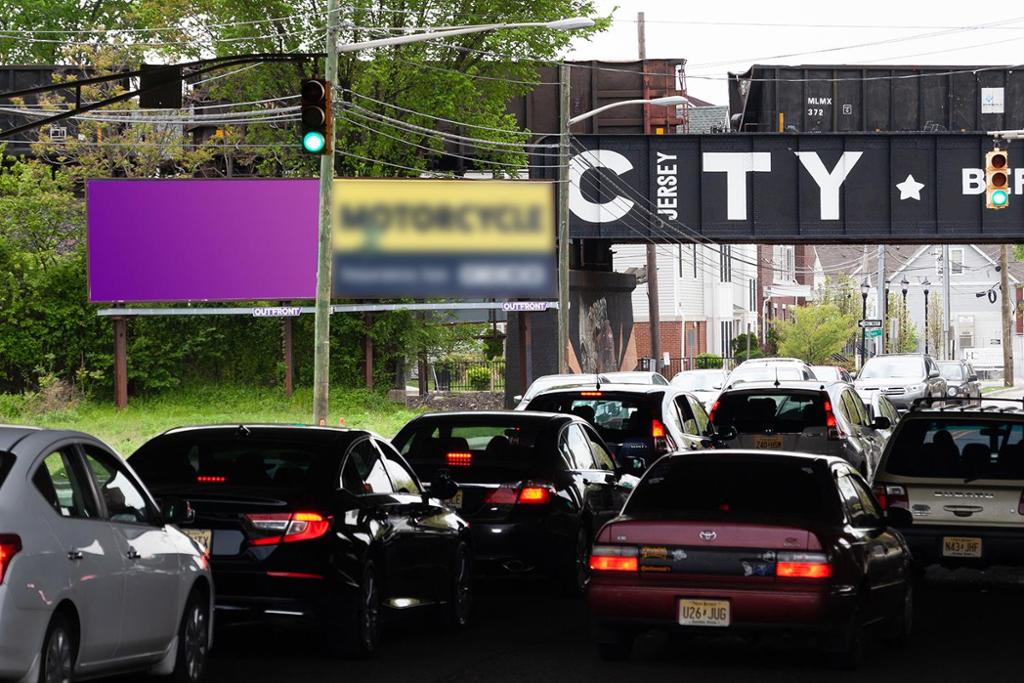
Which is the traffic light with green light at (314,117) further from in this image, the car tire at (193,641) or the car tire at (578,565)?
the car tire at (193,641)

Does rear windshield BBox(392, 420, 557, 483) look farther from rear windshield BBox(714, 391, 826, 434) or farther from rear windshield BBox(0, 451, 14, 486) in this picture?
rear windshield BBox(714, 391, 826, 434)

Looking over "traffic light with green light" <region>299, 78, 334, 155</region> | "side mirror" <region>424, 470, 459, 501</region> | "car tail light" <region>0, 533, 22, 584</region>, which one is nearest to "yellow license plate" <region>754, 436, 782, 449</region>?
"traffic light with green light" <region>299, 78, 334, 155</region>

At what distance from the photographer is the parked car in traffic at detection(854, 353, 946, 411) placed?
47.9m

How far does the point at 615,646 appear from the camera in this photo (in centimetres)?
1133

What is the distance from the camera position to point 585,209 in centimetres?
5103

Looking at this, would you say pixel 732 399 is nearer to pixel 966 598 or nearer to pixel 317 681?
pixel 966 598

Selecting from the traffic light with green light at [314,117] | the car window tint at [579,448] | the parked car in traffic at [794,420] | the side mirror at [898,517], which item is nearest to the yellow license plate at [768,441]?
the parked car in traffic at [794,420]

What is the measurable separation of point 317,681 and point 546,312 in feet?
136

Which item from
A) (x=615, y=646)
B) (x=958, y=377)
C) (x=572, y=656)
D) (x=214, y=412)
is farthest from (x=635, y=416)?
(x=958, y=377)

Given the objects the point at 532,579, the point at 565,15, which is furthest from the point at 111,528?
the point at 565,15

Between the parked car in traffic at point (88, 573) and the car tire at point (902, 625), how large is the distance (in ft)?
15.3

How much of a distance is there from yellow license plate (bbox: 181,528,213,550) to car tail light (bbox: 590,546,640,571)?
2.39 meters

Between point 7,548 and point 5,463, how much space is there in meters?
0.58

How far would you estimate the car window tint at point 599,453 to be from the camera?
54.1 ft
